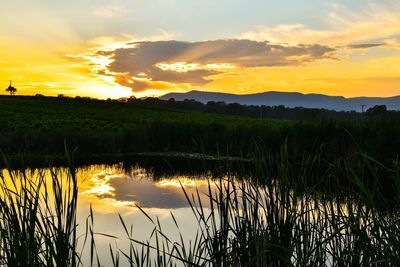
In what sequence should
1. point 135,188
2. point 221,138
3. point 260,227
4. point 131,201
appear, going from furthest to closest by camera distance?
point 221,138 < point 135,188 < point 131,201 < point 260,227

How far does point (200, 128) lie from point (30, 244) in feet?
62.8

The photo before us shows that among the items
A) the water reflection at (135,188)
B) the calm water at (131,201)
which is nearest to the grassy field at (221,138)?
the water reflection at (135,188)

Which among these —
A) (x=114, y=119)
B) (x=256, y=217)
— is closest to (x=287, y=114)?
(x=114, y=119)

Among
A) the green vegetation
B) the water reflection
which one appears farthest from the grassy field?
the green vegetation

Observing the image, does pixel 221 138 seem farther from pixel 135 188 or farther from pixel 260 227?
pixel 260 227

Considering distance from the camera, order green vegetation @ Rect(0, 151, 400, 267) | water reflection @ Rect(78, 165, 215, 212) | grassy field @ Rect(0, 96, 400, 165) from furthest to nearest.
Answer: grassy field @ Rect(0, 96, 400, 165), water reflection @ Rect(78, 165, 215, 212), green vegetation @ Rect(0, 151, 400, 267)

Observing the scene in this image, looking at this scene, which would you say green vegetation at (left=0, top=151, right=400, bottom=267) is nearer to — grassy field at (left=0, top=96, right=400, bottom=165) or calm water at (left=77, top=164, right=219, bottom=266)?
calm water at (left=77, top=164, right=219, bottom=266)

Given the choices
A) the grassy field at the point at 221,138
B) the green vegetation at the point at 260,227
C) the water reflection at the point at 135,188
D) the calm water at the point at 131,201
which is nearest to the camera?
the green vegetation at the point at 260,227

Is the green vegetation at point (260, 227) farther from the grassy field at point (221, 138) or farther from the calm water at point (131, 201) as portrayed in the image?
the grassy field at point (221, 138)

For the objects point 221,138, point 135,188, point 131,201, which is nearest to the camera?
point 131,201

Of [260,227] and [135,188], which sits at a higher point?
[260,227]

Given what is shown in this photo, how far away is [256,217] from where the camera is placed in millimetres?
3135

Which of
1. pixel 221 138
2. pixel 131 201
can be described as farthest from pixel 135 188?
pixel 221 138

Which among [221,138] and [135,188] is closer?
[135,188]
